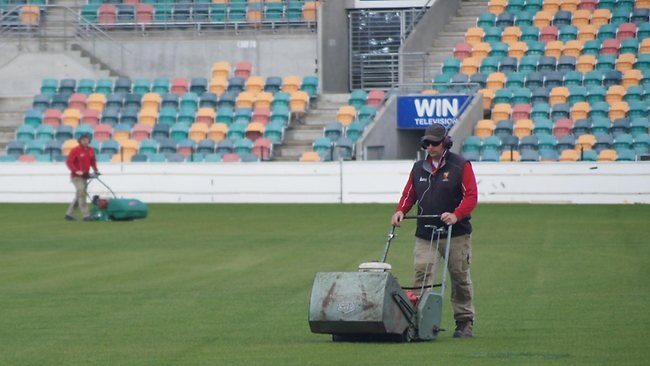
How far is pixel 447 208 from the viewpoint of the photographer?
12602 millimetres

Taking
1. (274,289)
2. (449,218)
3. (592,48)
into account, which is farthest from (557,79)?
(449,218)

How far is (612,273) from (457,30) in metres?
28.8

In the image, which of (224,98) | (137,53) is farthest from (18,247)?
(137,53)

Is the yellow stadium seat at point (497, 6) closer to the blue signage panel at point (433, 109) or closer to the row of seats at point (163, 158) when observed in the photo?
the blue signage panel at point (433, 109)

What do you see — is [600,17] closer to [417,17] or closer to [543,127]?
[417,17]

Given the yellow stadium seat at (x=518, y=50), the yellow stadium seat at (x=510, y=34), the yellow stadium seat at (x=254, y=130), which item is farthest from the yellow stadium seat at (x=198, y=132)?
the yellow stadium seat at (x=510, y=34)

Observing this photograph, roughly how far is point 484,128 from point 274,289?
78.7ft

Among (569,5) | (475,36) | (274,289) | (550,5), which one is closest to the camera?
(274,289)

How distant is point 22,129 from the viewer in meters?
44.0

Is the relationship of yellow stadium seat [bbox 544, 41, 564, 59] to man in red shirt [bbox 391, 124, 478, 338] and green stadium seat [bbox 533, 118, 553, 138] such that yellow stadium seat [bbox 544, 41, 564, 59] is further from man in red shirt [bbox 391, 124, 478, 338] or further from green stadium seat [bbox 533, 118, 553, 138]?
man in red shirt [bbox 391, 124, 478, 338]

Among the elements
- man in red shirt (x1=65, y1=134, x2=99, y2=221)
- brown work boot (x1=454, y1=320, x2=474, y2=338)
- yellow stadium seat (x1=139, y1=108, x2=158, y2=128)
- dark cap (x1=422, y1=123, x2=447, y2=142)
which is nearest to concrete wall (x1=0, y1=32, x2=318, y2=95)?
yellow stadium seat (x1=139, y1=108, x2=158, y2=128)

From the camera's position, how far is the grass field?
11.7m

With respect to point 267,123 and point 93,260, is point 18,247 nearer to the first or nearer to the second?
point 93,260

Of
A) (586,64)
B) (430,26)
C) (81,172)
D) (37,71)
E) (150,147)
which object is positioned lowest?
(81,172)
